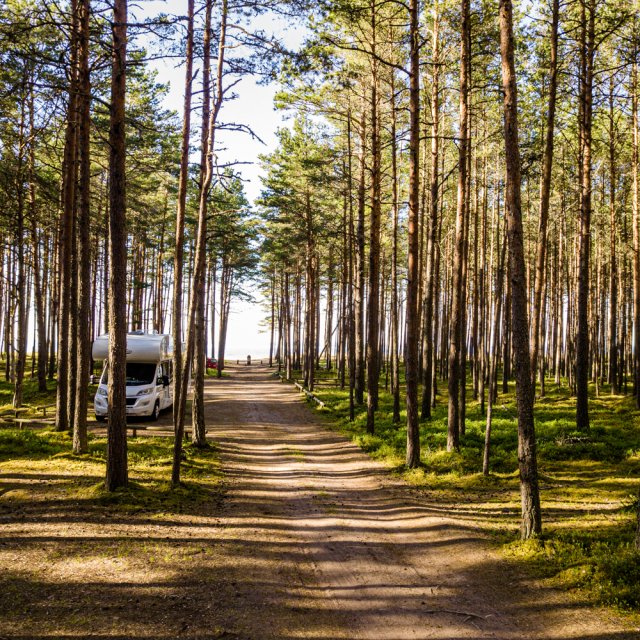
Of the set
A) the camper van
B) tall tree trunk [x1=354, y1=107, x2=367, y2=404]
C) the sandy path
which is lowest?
the sandy path

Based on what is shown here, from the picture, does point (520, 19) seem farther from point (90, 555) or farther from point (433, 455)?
point (90, 555)

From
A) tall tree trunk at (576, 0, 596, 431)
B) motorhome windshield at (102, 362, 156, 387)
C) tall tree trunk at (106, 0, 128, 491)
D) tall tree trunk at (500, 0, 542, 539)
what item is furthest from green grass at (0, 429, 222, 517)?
tall tree trunk at (576, 0, 596, 431)

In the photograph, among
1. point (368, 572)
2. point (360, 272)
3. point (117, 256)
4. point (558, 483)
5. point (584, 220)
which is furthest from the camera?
point (360, 272)

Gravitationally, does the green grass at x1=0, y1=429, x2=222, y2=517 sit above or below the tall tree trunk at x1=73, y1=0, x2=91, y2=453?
below

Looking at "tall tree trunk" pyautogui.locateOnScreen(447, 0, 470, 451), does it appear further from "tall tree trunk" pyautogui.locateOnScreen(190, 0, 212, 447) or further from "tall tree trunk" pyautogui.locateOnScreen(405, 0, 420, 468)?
"tall tree trunk" pyautogui.locateOnScreen(190, 0, 212, 447)

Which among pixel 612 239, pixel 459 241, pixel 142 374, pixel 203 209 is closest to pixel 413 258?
pixel 459 241

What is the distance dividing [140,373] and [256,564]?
14361 mm

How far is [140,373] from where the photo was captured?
19.4 metres

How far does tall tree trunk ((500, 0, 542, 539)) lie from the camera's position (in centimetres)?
738

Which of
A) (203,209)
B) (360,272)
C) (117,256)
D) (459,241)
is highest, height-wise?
(203,209)

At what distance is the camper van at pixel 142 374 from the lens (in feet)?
60.6

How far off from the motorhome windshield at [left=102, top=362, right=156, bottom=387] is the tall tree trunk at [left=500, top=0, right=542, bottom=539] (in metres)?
15.4

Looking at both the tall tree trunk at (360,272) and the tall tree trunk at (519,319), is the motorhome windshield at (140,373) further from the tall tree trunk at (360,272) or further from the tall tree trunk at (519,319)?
the tall tree trunk at (519,319)

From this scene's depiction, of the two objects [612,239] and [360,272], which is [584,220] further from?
[612,239]
